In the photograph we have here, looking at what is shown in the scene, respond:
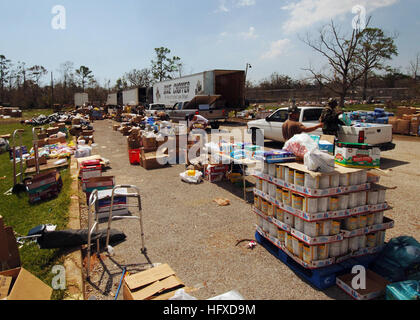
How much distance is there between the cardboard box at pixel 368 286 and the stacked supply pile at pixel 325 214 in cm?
21

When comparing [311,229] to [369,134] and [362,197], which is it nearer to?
[362,197]

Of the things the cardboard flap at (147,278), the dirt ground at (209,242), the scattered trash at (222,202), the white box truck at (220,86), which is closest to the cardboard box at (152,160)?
the dirt ground at (209,242)

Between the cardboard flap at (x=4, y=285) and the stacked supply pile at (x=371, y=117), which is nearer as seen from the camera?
the cardboard flap at (x=4, y=285)

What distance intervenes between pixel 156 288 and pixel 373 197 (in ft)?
9.61

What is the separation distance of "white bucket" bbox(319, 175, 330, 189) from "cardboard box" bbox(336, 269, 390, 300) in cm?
112

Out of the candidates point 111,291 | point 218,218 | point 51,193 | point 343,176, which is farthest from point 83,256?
point 343,176

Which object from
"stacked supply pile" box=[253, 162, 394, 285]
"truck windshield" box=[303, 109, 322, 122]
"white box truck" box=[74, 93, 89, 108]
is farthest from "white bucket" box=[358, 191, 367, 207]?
"white box truck" box=[74, 93, 89, 108]

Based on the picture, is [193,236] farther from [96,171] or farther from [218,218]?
[96,171]

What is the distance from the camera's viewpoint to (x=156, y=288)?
9.23 ft

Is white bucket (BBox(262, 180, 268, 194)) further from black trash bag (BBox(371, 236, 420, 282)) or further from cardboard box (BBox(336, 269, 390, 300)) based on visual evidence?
black trash bag (BBox(371, 236, 420, 282))

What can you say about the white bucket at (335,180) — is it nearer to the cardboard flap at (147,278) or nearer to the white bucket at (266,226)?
the white bucket at (266,226)

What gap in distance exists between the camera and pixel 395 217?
530 centimetres

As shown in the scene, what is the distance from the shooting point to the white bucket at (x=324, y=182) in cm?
342
